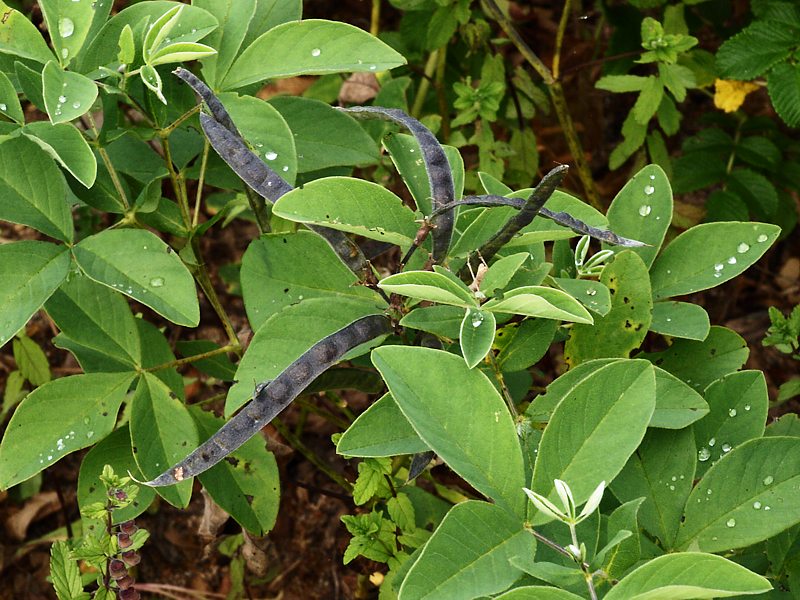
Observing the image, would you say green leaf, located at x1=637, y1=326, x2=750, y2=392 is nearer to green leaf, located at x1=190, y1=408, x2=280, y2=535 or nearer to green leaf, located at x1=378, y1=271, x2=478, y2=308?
green leaf, located at x1=378, y1=271, x2=478, y2=308

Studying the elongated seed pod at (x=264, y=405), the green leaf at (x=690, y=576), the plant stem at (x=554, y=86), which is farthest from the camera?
the plant stem at (x=554, y=86)

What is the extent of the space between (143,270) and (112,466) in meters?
0.37

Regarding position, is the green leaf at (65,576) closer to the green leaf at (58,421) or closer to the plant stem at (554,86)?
the green leaf at (58,421)

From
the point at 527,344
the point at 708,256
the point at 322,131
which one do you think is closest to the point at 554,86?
the point at 322,131

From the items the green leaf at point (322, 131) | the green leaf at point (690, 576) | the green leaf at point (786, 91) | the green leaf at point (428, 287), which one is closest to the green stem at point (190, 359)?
the green leaf at point (322, 131)

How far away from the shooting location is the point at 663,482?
3.57ft

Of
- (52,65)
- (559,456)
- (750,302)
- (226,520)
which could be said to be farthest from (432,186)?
(750,302)

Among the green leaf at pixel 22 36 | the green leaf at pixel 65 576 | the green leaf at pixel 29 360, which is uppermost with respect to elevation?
the green leaf at pixel 22 36

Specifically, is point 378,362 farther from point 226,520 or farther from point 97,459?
point 226,520

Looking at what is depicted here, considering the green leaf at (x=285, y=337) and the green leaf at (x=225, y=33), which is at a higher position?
the green leaf at (x=225, y=33)

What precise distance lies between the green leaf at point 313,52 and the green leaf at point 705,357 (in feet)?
1.88

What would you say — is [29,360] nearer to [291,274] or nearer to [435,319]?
[291,274]

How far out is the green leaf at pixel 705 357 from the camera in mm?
1219

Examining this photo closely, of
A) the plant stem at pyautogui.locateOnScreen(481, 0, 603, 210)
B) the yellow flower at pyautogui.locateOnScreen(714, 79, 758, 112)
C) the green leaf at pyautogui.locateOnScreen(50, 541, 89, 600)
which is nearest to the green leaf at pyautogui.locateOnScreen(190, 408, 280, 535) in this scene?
the green leaf at pyautogui.locateOnScreen(50, 541, 89, 600)
